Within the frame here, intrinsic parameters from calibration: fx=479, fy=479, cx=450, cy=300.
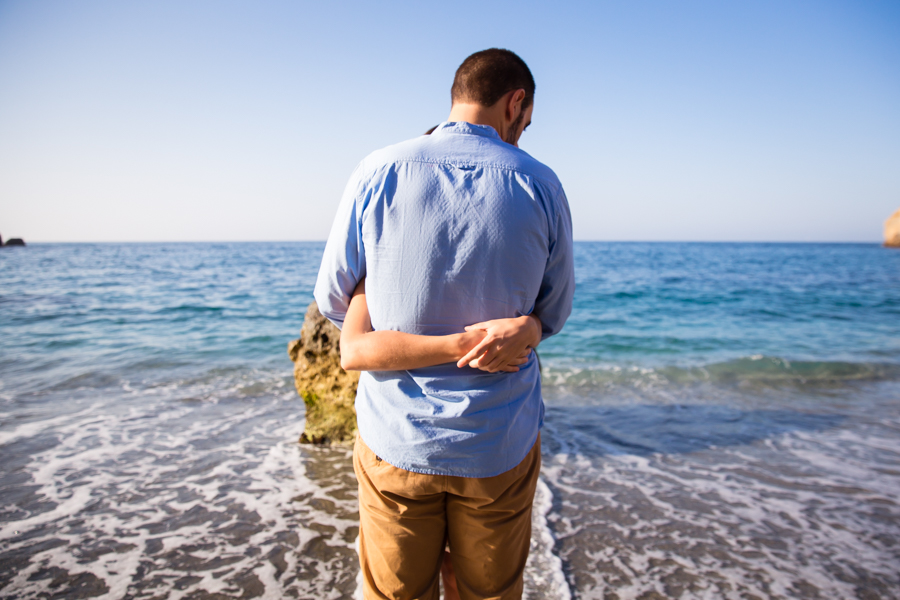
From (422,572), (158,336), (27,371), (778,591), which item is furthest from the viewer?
(158,336)

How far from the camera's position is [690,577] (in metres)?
2.99

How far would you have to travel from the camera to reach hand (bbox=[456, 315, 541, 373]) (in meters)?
1.29

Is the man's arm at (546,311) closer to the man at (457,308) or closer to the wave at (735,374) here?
the man at (457,308)

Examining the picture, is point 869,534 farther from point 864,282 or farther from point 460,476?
point 864,282

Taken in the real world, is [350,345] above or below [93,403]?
above

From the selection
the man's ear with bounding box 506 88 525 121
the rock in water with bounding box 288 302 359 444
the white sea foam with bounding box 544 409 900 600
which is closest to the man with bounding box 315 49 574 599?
the man's ear with bounding box 506 88 525 121

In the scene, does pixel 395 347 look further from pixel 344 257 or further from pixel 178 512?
pixel 178 512

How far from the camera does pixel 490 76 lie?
1496mm

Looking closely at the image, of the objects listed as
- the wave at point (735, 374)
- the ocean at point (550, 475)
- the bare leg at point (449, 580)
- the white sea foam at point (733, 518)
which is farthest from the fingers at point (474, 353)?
the wave at point (735, 374)

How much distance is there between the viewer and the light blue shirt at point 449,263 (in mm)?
1333

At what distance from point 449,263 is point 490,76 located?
0.63 metres

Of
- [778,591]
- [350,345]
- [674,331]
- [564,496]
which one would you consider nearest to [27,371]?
[564,496]

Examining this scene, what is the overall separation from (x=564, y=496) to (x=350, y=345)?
3.19m

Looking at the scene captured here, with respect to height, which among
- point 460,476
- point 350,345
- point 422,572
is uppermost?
point 350,345
